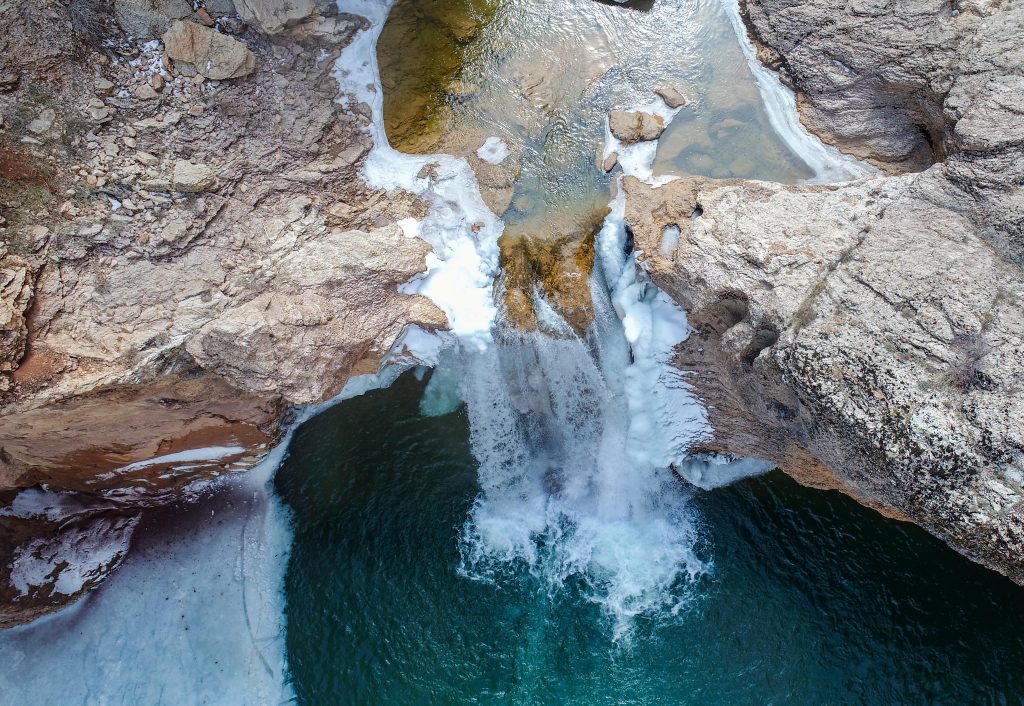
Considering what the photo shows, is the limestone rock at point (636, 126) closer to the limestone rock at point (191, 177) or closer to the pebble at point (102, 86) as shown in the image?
the limestone rock at point (191, 177)

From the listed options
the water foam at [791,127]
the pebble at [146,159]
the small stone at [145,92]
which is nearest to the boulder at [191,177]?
the pebble at [146,159]

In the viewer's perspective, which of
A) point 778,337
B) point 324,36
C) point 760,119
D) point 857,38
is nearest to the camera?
point 778,337

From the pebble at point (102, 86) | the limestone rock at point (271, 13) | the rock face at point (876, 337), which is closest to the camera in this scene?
the rock face at point (876, 337)

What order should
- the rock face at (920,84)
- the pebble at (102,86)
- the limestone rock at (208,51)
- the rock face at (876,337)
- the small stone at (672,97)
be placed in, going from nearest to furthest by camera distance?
the rock face at (876,337)
the rock face at (920,84)
the pebble at (102,86)
the limestone rock at (208,51)
the small stone at (672,97)

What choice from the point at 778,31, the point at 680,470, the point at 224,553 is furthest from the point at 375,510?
the point at 778,31

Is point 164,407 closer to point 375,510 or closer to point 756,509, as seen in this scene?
point 375,510

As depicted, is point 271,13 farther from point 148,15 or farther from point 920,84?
point 920,84

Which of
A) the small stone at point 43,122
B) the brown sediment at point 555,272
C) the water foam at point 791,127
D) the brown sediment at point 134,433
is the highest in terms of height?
the small stone at point 43,122

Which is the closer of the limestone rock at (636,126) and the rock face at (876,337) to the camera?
the rock face at (876,337)
